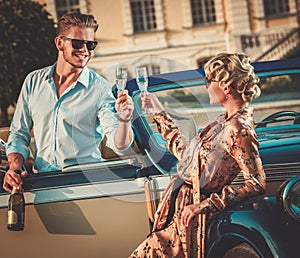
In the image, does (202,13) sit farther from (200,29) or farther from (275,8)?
(275,8)

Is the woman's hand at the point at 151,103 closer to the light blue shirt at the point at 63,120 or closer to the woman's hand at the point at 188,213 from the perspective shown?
the light blue shirt at the point at 63,120

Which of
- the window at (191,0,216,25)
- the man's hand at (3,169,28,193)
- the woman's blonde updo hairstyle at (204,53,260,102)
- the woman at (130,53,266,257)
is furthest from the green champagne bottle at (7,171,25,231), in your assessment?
the window at (191,0,216,25)

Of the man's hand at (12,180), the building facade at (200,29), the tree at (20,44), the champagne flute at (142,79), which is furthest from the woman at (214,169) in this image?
the building facade at (200,29)

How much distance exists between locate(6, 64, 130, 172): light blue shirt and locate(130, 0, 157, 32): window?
33.6 feet

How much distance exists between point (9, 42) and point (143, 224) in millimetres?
3412

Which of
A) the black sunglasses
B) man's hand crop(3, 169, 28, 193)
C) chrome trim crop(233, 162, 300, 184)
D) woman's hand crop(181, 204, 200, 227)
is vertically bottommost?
woman's hand crop(181, 204, 200, 227)

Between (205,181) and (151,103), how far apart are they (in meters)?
0.50

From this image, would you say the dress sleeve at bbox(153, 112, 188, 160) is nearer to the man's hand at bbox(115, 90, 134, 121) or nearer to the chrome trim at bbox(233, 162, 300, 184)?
the man's hand at bbox(115, 90, 134, 121)

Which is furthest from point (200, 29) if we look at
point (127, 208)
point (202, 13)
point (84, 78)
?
point (127, 208)

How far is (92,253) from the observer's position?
3355 mm

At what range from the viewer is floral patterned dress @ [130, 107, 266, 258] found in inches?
122

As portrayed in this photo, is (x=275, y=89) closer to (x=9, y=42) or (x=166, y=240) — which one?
(x=166, y=240)

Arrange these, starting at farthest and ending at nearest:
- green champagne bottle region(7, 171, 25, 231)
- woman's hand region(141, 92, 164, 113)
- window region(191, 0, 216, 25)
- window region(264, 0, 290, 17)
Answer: window region(191, 0, 216, 25) < window region(264, 0, 290, 17) < woman's hand region(141, 92, 164, 113) < green champagne bottle region(7, 171, 25, 231)

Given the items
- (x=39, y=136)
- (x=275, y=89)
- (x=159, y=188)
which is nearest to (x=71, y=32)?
(x=39, y=136)
